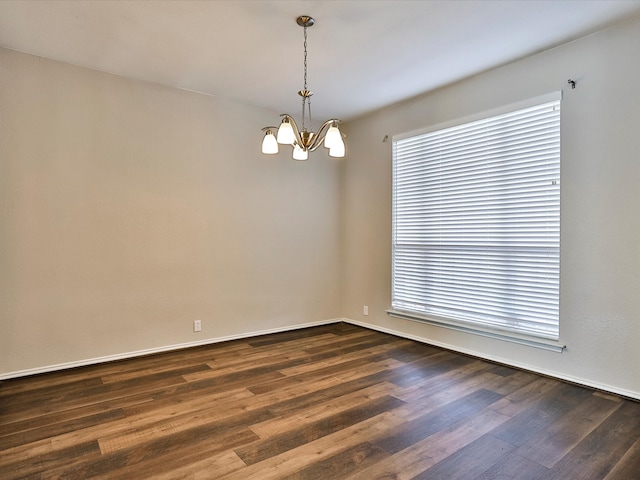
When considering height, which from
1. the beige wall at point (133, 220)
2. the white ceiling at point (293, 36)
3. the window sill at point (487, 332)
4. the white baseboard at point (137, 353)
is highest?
the white ceiling at point (293, 36)

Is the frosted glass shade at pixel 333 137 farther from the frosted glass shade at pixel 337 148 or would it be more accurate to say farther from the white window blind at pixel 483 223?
the white window blind at pixel 483 223

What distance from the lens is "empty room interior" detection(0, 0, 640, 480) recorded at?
7.77ft

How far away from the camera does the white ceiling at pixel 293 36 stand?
265cm

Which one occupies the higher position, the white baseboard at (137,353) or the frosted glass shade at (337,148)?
the frosted glass shade at (337,148)

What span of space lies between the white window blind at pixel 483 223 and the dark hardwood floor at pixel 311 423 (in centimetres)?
64

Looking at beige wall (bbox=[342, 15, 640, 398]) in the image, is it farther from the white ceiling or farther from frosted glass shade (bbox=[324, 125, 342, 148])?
frosted glass shade (bbox=[324, 125, 342, 148])

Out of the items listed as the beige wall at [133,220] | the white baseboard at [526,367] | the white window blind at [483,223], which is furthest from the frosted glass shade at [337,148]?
the white baseboard at [526,367]

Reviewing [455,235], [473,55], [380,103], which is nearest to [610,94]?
[473,55]

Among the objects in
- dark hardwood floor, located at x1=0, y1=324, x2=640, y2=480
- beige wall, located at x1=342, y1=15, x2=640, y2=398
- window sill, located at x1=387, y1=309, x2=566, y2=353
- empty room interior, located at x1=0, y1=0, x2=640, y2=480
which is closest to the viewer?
dark hardwood floor, located at x1=0, y1=324, x2=640, y2=480

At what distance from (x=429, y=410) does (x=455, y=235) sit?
6.61ft

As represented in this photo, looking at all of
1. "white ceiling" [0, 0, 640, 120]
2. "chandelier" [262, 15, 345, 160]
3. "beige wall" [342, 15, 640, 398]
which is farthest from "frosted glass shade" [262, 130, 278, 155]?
"beige wall" [342, 15, 640, 398]

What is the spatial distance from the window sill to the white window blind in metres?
0.04

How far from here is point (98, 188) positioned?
12.0 feet

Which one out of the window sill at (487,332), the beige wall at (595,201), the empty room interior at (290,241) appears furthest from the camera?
the window sill at (487,332)
